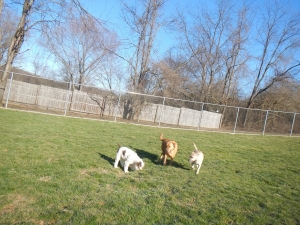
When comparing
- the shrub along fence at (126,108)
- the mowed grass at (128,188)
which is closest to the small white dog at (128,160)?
the mowed grass at (128,188)

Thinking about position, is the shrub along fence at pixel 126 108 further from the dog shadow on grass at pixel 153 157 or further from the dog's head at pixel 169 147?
the dog's head at pixel 169 147

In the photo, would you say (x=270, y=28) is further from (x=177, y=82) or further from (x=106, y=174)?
(x=106, y=174)

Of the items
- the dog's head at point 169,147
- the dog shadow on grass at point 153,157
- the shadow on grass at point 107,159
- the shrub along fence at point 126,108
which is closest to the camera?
the shadow on grass at point 107,159

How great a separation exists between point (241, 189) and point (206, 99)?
2357 centimetres

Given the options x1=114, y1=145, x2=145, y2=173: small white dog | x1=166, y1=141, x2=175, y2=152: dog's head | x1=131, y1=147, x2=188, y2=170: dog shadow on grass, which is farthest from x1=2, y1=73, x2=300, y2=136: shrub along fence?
x1=114, y1=145, x2=145, y2=173: small white dog

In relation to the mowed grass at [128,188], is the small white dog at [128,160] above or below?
above

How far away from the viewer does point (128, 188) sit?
184 inches

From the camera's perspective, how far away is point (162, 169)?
6.18m

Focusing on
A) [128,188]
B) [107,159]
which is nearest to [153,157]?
[107,159]

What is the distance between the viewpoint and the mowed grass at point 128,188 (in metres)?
3.56

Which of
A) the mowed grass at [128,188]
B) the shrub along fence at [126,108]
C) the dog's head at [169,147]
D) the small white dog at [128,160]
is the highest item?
the shrub along fence at [126,108]

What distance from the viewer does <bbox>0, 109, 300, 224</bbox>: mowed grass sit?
140 inches

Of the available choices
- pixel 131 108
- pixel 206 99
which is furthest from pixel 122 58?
pixel 206 99

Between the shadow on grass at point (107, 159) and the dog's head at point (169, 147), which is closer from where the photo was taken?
the shadow on grass at point (107, 159)
